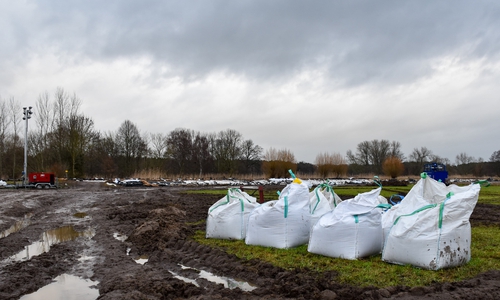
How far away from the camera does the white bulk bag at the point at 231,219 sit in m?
8.59

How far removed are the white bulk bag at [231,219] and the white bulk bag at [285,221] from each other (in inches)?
31.8

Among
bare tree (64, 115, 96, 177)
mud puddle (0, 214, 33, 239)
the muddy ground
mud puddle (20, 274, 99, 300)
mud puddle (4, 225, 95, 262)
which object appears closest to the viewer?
the muddy ground

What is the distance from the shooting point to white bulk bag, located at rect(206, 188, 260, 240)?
8586 millimetres

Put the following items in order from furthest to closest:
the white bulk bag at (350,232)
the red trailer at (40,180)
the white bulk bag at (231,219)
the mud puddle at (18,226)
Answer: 1. the red trailer at (40,180)
2. the mud puddle at (18,226)
3. the white bulk bag at (231,219)
4. the white bulk bag at (350,232)

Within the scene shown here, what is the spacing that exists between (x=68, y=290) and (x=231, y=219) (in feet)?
12.2

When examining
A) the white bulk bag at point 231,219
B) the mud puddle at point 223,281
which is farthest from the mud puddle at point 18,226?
the mud puddle at point 223,281

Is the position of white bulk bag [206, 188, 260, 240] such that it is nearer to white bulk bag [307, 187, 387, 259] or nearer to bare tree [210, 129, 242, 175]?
white bulk bag [307, 187, 387, 259]

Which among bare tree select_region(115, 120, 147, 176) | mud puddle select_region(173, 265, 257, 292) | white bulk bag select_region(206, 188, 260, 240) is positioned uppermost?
bare tree select_region(115, 120, 147, 176)

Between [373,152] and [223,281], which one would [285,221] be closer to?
[223,281]

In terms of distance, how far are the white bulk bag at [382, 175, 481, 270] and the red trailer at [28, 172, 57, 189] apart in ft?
117

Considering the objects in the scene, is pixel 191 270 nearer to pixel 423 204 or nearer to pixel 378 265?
pixel 378 265

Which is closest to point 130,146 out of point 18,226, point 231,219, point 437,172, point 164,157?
point 164,157

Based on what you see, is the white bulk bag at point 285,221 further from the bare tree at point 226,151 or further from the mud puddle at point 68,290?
the bare tree at point 226,151

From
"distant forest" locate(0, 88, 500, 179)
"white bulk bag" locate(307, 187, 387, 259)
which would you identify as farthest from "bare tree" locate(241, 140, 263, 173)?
"white bulk bag" locate(307, 187, 387, 259)
